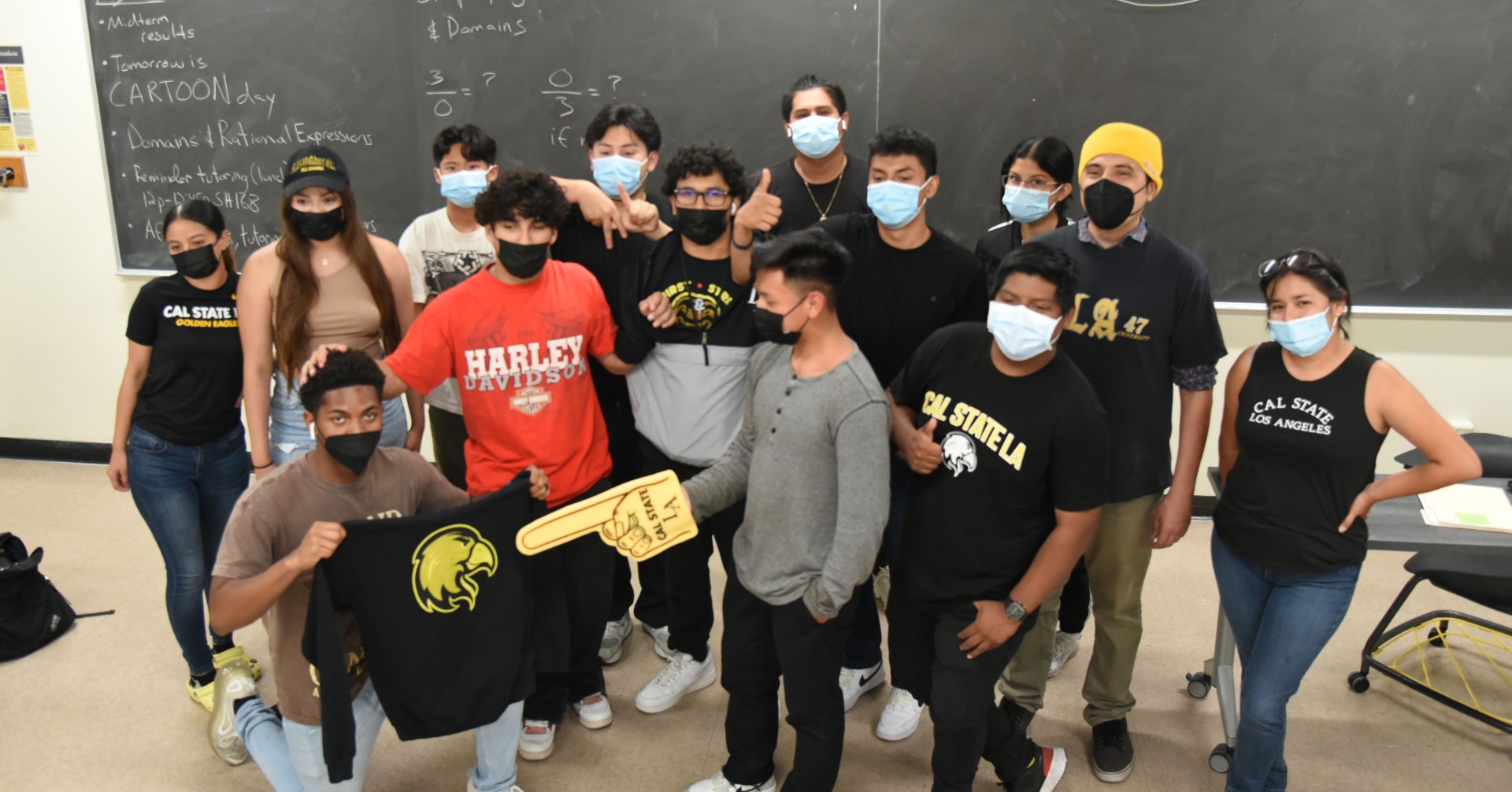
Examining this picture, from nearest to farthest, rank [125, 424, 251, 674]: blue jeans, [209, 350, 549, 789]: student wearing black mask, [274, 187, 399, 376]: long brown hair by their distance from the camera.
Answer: [209, 350, 549, 789]: student wearing black mask
[274, 187, 399, 376]: long brown hair
[125, 424, 251, 674]: blue jeans

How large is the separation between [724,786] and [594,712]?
1.85ft

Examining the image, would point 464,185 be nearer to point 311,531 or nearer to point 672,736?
point 311,531

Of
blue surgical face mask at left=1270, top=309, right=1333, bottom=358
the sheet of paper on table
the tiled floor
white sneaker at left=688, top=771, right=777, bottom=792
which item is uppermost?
blue surgical face mask at left=1270, top=309, right=1333, bottom=358

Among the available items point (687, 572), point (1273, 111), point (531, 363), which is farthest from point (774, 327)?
point (1273, 111)

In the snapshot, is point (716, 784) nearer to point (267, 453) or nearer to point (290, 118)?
point (267, 453)

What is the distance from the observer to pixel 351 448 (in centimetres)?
211

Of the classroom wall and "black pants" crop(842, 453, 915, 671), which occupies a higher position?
the classroom wall

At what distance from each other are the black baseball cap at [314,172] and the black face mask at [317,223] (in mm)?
63

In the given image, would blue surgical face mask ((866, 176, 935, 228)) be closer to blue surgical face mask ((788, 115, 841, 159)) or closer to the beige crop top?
blue surgical face mask ((788, 115, 841, 159))

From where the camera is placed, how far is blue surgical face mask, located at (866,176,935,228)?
2551mm

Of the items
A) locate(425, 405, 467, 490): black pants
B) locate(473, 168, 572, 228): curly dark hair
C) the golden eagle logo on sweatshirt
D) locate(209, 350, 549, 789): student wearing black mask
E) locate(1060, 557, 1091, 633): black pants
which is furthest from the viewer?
locate(1060, 557, 1091, 633): black pants

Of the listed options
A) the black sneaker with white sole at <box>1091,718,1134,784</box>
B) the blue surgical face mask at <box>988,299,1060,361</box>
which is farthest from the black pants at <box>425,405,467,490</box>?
the black sneaker with white sole at <box>1091,718,1134,784</box>

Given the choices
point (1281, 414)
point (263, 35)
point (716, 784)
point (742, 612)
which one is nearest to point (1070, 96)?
point (1281, 414)

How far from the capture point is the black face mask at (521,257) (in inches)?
95.9
